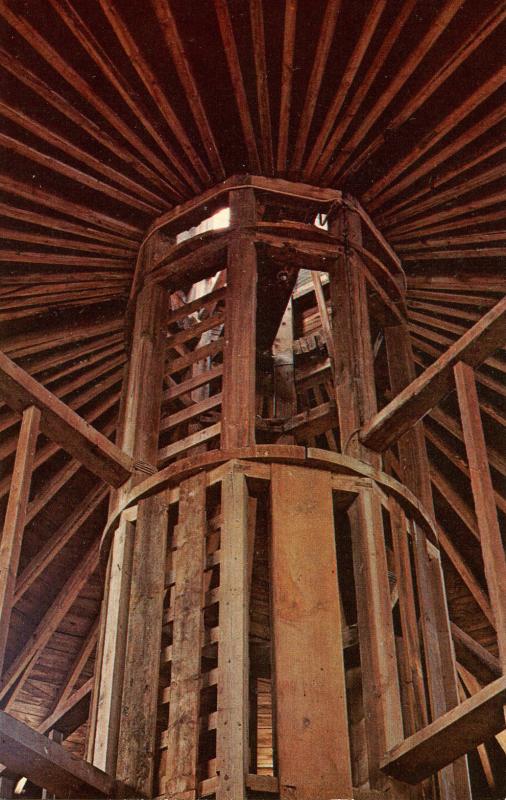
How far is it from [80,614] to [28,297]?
168 inches

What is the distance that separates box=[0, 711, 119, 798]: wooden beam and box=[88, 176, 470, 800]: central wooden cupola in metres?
0.33

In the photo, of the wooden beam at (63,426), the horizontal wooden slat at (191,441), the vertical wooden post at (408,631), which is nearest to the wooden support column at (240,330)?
the horizontal wooden slat at (191,441)

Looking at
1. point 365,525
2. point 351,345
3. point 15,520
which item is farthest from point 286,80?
point 15,520

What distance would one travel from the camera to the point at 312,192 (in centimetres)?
997

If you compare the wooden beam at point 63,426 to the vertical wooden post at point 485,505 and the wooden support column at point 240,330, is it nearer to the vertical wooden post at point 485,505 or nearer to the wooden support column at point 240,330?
the wooden support column at point 240,330

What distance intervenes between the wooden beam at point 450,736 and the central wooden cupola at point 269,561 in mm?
83

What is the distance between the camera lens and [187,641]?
24.2 feet

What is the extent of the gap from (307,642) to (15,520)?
2152 mm

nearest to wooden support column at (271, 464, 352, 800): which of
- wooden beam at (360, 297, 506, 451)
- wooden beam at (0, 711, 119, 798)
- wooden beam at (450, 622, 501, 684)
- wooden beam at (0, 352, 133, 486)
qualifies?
wooden beam at (360, 297, 506, 451)

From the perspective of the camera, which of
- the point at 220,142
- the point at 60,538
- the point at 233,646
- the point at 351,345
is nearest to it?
the point at 233,646

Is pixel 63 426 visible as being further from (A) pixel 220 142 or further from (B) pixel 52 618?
(B) pixel 52 618

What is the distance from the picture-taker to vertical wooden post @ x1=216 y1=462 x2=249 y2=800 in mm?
6551

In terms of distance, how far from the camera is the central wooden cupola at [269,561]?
22.6ft

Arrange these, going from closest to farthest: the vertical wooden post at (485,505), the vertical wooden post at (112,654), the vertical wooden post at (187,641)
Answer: the vertical wooden post at (485,505), the vertical wooden post at (187,641), the vertical wooden post at (112,654)
